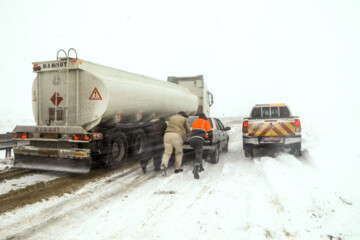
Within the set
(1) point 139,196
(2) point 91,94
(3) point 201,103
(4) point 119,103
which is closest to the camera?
(1) point 139,196

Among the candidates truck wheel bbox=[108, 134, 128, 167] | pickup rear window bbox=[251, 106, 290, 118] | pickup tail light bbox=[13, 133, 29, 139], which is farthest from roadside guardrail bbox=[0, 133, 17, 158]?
pickup rear window bbox=[251, 106, 290, 118]

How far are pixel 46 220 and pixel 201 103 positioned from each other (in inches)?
501

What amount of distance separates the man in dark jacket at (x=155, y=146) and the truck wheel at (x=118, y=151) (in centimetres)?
107

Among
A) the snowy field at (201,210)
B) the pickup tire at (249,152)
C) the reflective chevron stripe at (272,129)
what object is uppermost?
the reflective chevron stripe at (272,129)

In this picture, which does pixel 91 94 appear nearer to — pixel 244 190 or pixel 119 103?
pixel 119 103

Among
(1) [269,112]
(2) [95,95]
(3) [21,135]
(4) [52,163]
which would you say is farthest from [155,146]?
(1) [269,112]

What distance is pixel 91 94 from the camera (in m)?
7.69

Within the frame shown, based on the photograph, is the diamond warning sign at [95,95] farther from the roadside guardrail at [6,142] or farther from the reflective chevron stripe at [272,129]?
the reflective chevron stripe at [272,129]

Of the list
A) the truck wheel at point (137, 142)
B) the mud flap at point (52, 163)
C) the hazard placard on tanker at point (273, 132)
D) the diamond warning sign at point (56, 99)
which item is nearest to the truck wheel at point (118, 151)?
the truck wheel at point (137, 142)

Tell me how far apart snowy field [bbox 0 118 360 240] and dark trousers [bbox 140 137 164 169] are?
3.01 ft

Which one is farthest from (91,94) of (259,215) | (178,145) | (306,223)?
(306,223)

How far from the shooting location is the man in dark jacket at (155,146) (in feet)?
25.6

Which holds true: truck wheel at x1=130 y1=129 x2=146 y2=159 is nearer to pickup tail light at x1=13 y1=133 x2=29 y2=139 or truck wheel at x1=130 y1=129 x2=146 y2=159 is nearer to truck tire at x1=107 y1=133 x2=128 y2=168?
truck tire at x1=107 y1=133 x2=128 y2=168

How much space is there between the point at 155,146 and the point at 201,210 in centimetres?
354
